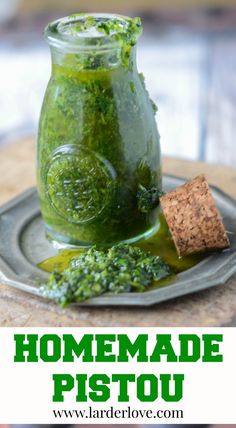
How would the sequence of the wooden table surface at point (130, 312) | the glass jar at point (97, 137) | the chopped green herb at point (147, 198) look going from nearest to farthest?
the wooden table surface at point (130, 312)
the glass jar at point (97, 137)
the chopped green herb at point (147, 198)

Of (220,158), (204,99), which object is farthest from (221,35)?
(220,158)

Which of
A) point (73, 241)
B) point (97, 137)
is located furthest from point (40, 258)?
point (97, 137)

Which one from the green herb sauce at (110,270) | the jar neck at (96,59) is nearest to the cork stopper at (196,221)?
the green herb sauce at (110,270)

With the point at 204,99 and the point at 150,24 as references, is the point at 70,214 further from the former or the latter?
the point at 150,24

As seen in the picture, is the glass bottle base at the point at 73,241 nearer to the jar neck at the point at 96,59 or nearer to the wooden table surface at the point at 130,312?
the wooden table surface at the point at 130,312

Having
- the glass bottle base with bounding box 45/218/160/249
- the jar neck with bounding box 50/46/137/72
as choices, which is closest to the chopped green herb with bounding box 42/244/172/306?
the glass bottle base with bounding box 45/218/160/249

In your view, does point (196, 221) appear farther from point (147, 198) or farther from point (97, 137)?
point (97, 137)

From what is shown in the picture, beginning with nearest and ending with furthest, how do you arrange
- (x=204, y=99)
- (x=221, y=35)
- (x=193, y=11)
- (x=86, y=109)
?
(x=86, y=109), (x=204, y=99), (x=221, y=35), (x=193, y=11)
